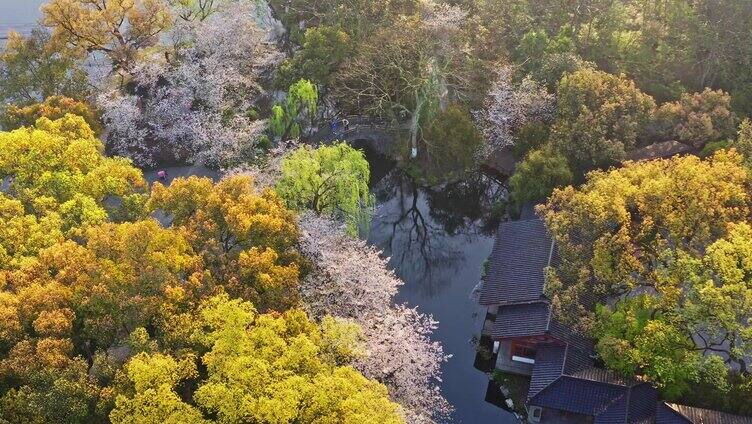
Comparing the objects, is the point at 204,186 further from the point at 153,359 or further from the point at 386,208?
the point at 386,208

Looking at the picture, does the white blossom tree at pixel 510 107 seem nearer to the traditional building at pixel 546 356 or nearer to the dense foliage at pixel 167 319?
the traditional building at pixel 546 356

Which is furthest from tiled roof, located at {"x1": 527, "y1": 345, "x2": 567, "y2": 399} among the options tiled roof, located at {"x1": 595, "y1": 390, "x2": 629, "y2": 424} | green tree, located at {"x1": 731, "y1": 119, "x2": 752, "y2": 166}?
green tree, located at {"x1": 731, "y1": 119, "x2": 752, "y2": 166}

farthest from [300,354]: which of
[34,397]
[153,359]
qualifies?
[34,397]

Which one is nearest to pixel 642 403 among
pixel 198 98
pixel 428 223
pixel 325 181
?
pixel 325 181

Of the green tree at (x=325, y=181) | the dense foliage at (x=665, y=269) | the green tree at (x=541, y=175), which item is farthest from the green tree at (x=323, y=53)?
the dense foliage at (x=665, y=269)

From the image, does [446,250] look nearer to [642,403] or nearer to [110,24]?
[642,403]

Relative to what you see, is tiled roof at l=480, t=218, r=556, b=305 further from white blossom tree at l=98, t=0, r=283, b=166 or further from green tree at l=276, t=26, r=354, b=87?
green tree at l=276, t=26, r=354, b=87

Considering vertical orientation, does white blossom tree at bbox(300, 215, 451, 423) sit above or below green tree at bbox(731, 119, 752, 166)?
below
